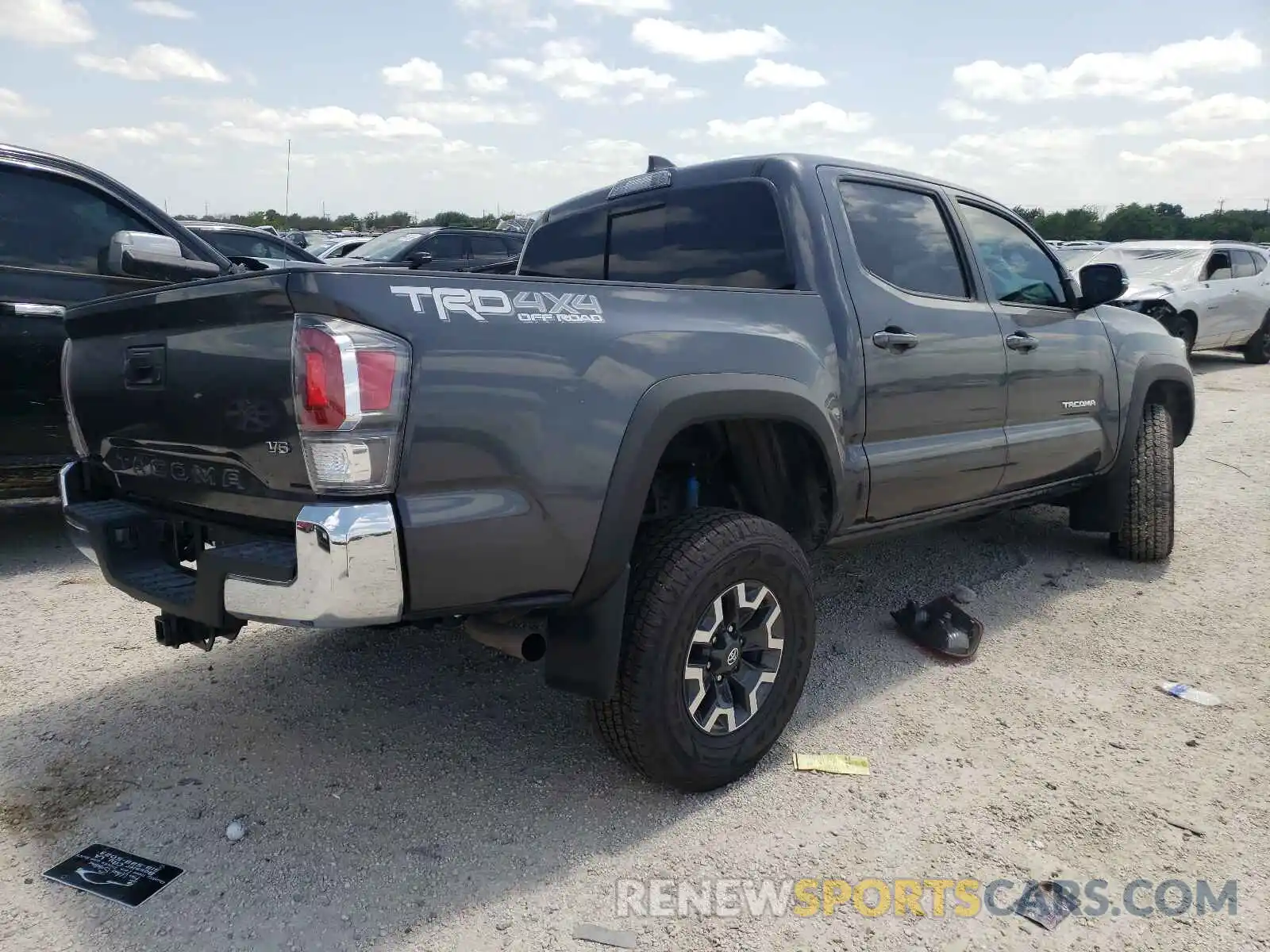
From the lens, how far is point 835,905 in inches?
93.5

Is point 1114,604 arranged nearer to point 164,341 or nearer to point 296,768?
point 296,768

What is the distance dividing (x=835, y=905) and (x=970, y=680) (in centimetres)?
151

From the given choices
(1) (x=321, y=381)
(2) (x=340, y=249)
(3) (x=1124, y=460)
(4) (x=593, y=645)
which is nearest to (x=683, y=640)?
(4) (x=593, y=645)

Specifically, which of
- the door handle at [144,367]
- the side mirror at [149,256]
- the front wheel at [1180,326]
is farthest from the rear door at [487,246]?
the door handle at [144,367]

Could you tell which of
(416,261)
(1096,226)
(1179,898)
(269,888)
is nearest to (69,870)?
(269,888)

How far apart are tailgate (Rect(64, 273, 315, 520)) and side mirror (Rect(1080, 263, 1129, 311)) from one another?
360 centimetres

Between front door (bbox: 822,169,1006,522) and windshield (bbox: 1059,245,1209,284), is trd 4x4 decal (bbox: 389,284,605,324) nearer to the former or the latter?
front door (bbox: 822,169,1006,522)

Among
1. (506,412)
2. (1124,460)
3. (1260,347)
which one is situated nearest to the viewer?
(506,412)

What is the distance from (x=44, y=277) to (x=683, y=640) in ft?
12.8

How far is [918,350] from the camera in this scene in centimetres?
352

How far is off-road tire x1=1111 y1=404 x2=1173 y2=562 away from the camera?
4.89 metres

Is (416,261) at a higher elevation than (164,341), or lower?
higher

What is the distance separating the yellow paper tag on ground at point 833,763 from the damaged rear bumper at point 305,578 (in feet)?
4.82

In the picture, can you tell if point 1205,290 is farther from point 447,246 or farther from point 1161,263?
point 447,246
